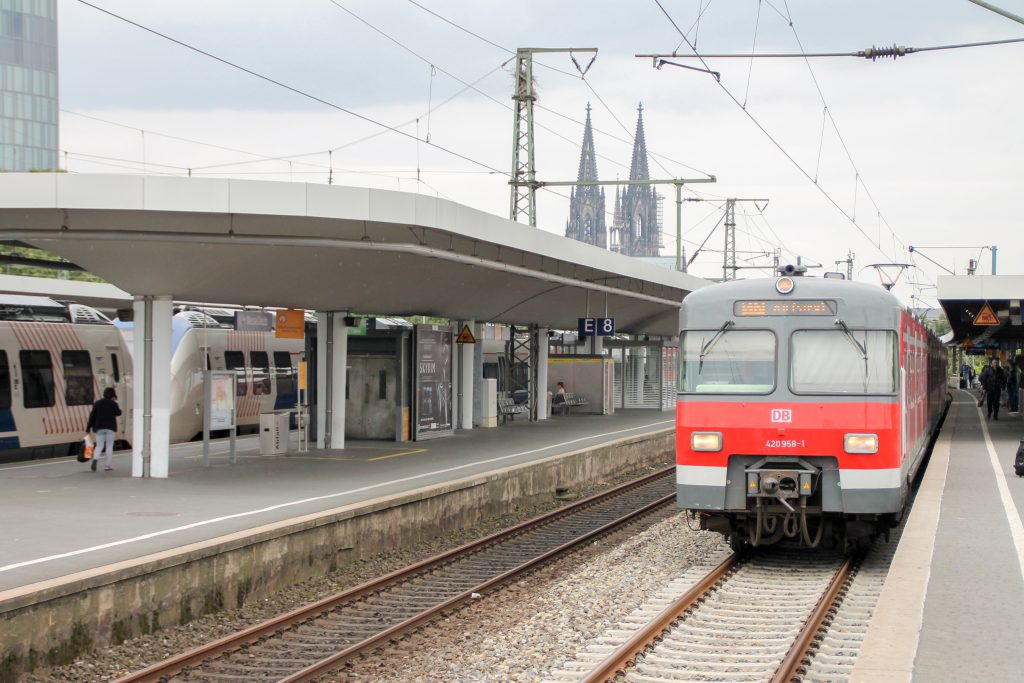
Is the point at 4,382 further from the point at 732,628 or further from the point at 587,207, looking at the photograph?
the point at 587,207

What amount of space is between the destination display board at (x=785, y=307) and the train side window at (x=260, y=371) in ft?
57.6

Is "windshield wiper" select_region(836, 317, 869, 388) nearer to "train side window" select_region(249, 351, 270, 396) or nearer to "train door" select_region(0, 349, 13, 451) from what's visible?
"train door" select_region(0, 349, 13, 451)

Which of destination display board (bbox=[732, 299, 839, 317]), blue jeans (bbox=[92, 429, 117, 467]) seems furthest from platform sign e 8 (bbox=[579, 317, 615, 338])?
destination display board (bbox=[732, 299, 839, 317])

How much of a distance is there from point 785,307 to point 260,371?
1818cm

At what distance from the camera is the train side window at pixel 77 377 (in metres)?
20.2

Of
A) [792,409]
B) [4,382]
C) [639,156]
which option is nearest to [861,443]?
[792,409]

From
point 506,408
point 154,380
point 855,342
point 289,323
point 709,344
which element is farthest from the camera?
point 506,408

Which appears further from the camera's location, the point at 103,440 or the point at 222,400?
the point at 222,400

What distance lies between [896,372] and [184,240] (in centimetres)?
→ 906

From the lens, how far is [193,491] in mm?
15102

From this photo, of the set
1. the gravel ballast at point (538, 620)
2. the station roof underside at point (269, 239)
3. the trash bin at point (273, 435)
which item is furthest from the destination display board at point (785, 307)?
the trash bin at point (273, 435)

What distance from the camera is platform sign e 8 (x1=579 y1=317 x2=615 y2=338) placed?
2767cm

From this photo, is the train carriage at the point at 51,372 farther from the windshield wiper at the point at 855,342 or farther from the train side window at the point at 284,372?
the windshield wiper at the point at 855,342

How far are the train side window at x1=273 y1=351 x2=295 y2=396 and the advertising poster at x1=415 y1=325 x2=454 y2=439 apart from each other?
5454 millimetres
